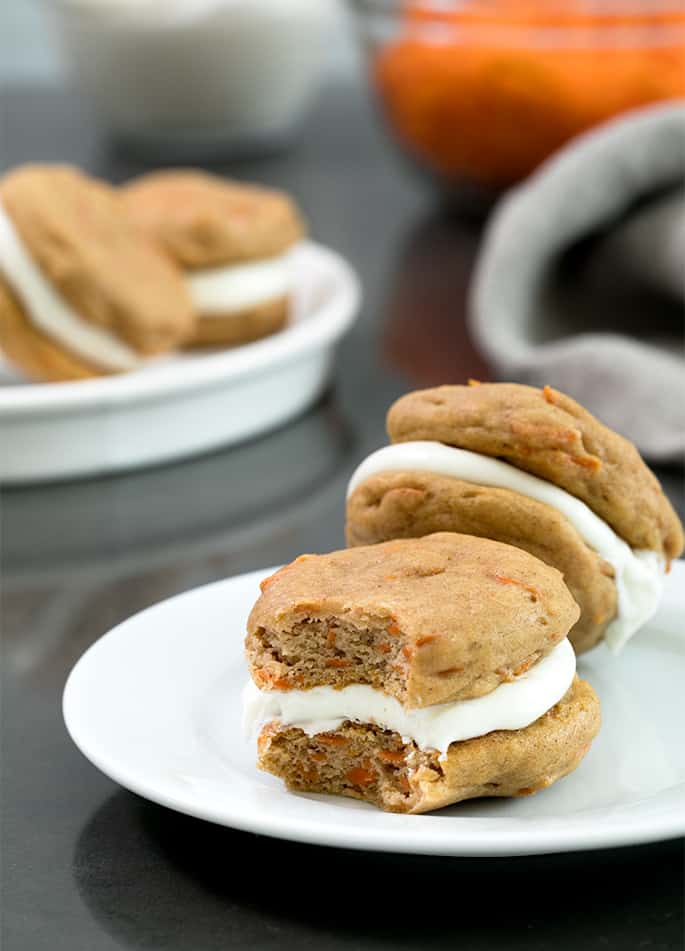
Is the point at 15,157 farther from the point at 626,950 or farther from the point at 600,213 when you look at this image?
the point at 626,950

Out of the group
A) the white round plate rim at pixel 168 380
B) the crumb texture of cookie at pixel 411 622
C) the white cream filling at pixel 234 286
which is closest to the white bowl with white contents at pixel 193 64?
the white cream filling at pixel 234 286

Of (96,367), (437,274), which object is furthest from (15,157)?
(96,367)

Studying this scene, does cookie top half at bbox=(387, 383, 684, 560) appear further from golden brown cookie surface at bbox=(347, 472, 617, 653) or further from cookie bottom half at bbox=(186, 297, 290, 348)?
cookie bottom half at bbox=(186, 297, 290, 348)

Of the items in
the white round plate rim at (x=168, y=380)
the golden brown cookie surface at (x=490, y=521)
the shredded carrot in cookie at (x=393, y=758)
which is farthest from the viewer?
the white round plate rim at (x=168, y=380)

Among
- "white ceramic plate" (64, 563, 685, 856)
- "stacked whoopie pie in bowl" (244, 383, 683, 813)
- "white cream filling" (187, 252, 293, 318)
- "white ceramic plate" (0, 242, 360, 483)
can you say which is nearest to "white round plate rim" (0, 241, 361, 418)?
"white ceramic plate" (0, 242, 360, 483)

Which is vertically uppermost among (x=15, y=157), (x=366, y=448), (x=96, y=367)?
(x=96, y=367)

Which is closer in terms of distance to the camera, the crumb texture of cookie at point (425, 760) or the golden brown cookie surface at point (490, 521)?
the crumb texture of cookie at point (425, 760)

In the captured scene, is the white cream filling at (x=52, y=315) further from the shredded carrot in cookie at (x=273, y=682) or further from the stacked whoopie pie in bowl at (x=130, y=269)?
the shredded carrot in cookie at (x=273, y=682)
